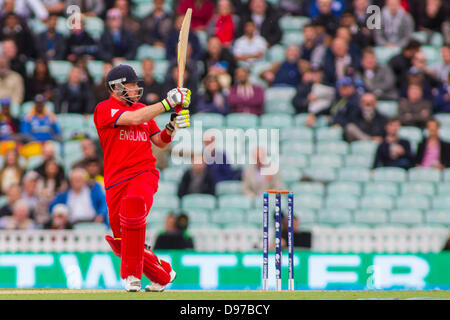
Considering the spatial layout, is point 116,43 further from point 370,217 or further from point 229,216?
point 370,217

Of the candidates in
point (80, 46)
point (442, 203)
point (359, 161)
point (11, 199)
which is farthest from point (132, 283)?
point (80, 46)

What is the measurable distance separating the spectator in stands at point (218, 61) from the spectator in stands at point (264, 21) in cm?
74

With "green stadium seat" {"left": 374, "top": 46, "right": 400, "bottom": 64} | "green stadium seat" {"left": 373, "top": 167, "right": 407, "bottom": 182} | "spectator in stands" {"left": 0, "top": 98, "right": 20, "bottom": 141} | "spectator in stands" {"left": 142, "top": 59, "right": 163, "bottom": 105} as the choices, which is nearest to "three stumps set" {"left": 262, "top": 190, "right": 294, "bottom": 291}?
"green stadium seat" {"left": 373, "top": 167, "right": 407, "bottom": 182}

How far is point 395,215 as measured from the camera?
14.1 m

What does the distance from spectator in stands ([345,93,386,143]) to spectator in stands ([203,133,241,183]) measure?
1.84m

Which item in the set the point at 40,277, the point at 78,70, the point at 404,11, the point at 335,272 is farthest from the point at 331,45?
the point at 40,277

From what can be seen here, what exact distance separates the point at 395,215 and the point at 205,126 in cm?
296

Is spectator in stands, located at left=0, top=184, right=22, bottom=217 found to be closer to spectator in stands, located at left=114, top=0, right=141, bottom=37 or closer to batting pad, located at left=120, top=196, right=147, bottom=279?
spectator in stands, located at left=114, top=0, right=141, bottom=37

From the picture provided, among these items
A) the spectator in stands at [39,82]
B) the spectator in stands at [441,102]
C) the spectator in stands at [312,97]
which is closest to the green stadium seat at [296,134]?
the spectator in stands at [312,97]

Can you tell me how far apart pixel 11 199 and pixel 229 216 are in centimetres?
295

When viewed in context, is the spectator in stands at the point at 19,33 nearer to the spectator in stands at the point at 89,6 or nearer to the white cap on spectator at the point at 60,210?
the spectator in stands at the point at 89,6

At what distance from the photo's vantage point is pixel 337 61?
15.5 m

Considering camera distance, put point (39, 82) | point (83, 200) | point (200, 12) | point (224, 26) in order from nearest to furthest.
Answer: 1. point (83, 200)
2. point (39, 82)
3. point (224, 26)
4. point (200, 12)
